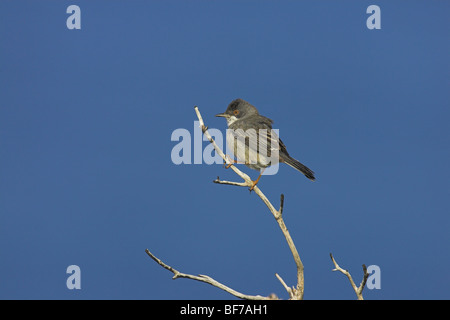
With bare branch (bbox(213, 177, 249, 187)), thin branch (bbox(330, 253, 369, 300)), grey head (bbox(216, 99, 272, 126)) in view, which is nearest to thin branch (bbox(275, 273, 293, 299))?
thin branch (bbox(330, 253, 369, 300))

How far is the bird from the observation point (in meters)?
6.60

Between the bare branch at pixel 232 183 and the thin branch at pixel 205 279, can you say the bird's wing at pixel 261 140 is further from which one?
the thin branch at pixel 205 279

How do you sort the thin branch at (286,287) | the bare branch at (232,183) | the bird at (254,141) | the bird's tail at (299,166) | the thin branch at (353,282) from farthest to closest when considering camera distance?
the bird at (254,141), the bird's tail at (299,166), the bare branch at (232,183), the thin branch at (286,287), the thin branch at (353,282)

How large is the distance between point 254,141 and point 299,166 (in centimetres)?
80

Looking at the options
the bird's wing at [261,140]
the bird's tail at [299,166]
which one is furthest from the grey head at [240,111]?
the bird's tail at [299,166]

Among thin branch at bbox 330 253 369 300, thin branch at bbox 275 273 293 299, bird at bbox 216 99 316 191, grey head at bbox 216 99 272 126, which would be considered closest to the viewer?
thin branch at bbox 330 253 369 300

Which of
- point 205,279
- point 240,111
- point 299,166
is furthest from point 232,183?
point 240,111

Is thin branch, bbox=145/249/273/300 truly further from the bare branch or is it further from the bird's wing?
the bird's wing

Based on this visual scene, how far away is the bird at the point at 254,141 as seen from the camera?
660 cm
